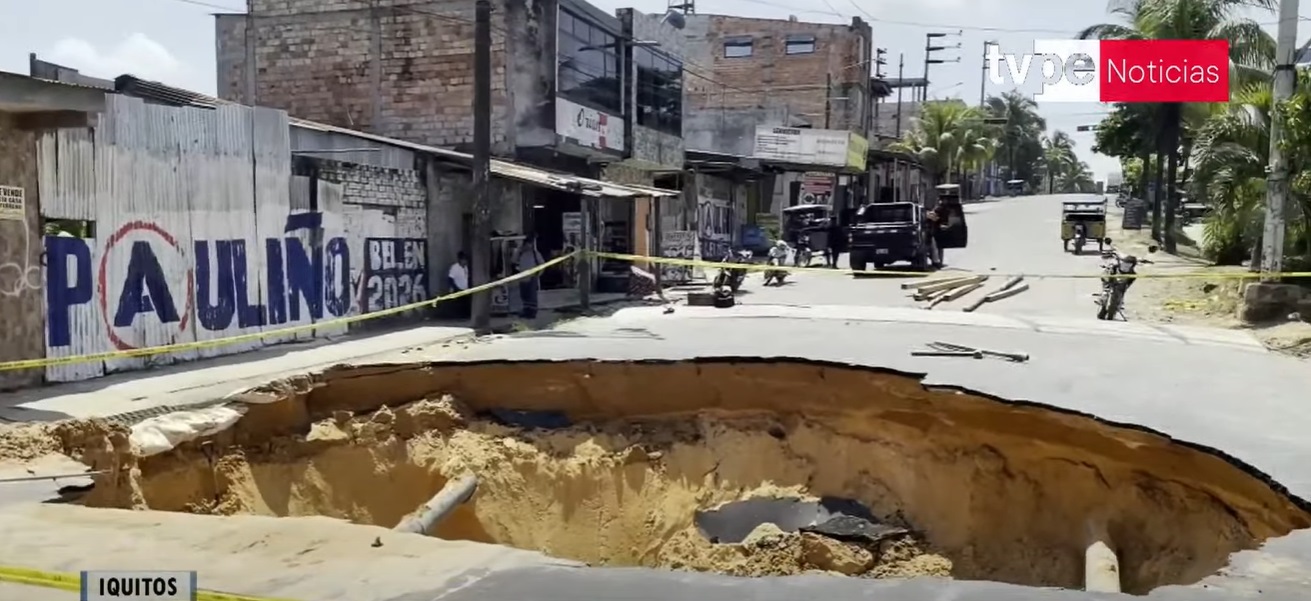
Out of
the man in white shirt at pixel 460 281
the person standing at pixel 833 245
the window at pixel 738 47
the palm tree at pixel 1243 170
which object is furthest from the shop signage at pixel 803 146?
the man in white shirt at pixel 460 281

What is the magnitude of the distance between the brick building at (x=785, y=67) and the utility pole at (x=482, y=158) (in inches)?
1282

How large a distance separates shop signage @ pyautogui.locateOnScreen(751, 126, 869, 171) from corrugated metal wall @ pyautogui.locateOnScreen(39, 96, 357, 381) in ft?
79.4

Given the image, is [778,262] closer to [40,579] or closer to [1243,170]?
[1243,170]

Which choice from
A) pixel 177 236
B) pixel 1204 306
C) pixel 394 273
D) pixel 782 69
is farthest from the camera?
pixel 782 69

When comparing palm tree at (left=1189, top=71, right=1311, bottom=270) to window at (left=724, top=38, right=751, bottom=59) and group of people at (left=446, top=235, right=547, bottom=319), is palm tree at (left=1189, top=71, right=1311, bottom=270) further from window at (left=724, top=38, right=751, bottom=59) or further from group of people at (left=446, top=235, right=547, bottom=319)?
window at (left=724, top=38, right=751, bottom=59)

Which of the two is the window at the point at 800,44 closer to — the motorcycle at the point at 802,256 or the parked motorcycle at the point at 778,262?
the motorcycle at the point at 802,256

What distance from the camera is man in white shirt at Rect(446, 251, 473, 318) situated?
16.7m

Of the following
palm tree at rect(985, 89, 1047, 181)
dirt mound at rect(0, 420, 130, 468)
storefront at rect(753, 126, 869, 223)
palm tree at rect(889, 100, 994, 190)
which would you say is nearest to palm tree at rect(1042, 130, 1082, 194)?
palm tree at rect(985, 89, 1047, 181)

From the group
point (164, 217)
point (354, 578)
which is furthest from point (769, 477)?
point (164, 217)

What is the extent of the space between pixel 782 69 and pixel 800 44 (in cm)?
144

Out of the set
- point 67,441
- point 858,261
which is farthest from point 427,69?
point 67,441

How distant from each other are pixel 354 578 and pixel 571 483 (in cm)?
561

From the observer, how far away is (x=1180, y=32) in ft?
88.9

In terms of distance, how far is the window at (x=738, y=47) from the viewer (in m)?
49.2
